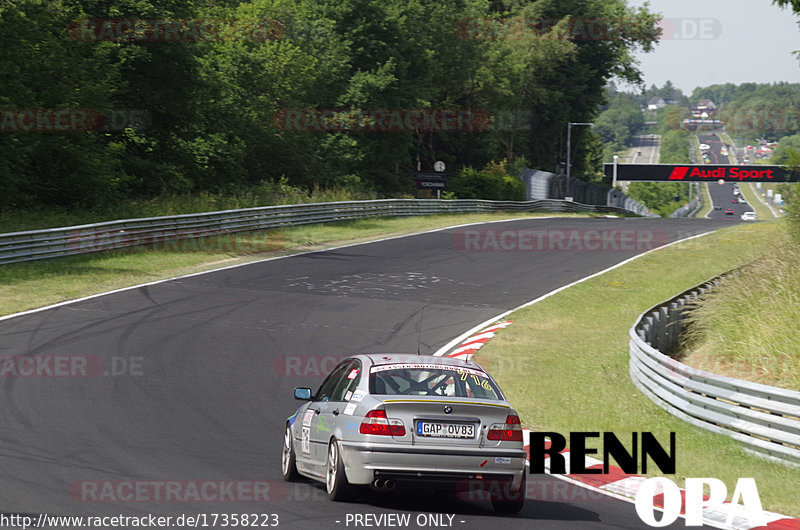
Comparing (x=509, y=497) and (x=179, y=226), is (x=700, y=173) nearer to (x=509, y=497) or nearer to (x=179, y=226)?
(x=179, y=226)

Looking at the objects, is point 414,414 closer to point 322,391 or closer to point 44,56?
point 322,391

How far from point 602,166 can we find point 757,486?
380ft

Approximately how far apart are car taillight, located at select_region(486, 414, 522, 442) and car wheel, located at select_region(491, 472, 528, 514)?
1.06 feet

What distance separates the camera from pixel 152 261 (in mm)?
28859

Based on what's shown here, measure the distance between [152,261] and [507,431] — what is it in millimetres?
22410

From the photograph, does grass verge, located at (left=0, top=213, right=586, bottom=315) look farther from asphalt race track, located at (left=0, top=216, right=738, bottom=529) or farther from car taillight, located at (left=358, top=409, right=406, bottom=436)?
car taillight, located at (left=358, top=409, right=406, bottom=436)

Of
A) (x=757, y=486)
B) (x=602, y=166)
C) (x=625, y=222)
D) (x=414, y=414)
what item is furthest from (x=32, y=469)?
(x=602, y=166)

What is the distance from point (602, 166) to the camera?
403 feet

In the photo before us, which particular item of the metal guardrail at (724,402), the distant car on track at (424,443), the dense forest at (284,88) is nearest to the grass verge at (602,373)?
the metal guardrail at (724,402)

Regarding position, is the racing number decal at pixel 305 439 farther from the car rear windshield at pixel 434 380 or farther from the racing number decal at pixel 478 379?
the racing number decal at pixel 478 379

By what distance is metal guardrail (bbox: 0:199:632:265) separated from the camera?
26875 millimetres

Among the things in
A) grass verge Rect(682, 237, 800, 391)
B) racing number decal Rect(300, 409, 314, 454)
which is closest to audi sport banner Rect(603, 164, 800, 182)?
grass verge Rect(682, 237, 800, 391)

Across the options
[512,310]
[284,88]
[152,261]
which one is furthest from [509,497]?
[284,88]

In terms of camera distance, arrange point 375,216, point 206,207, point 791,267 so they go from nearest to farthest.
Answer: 1. point 791,267
2. point 206,207
3. point 375,216
